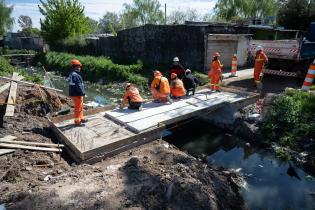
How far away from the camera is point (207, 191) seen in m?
4.55

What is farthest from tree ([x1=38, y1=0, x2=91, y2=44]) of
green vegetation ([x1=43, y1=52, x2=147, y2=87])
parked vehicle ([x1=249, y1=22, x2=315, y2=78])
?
parked vehicle ([x1=249, y1=22, x2=315, y2=78])

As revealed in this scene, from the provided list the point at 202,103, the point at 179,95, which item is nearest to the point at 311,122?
the point at 202,103

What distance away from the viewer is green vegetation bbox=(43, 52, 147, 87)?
15.3 m

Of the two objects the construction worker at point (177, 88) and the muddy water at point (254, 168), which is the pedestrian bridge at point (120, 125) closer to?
the construction worker at point (177, 88)

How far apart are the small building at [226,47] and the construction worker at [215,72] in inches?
176

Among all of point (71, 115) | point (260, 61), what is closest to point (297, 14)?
point (260, 61)

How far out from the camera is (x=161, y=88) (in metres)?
8.36

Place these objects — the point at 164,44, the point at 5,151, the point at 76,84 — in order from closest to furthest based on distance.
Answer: the point at 5,151 < the point at 76,84 < the point at 164,44

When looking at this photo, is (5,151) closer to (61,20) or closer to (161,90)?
(161,90)

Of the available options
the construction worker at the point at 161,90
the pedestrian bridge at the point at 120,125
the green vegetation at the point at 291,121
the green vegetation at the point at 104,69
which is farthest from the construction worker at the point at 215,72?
the green vegetation at the point at 104,69

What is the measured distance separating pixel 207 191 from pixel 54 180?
8.87 feet

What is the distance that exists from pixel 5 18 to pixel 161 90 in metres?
40.0

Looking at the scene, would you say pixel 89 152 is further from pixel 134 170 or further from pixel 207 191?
pixel 207 191

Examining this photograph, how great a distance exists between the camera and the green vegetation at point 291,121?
704 cm
